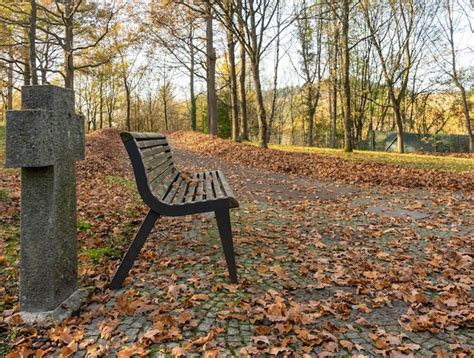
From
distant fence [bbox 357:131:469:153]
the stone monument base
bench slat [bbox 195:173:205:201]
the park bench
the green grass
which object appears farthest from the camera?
distant fence [bbox 357:131:469:153]

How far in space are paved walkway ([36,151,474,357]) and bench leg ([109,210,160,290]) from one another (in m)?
0.12

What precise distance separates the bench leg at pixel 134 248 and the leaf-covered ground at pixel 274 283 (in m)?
0.11

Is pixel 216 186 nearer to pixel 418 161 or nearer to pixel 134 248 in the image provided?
pixel 134 248

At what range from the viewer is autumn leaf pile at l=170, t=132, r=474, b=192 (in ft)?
28.3

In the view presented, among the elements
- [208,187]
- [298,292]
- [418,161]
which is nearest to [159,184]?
[208,187]

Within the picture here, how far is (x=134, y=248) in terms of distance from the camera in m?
3.09

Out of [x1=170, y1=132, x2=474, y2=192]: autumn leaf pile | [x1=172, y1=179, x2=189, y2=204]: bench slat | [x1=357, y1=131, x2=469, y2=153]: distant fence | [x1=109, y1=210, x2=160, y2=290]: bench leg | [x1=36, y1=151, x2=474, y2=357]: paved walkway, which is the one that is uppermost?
[x1=357, y1=131, x2=469, y2=153]: distant fence

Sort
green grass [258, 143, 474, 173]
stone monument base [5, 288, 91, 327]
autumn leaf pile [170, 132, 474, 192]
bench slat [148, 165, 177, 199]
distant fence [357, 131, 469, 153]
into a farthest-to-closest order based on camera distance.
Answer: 1. distant fence [357, 131, 469, 153]
2. green grass [258, 143, 474, 173]
3. autumn leaf pile [170, 132, 474, 192]
4. bench slat [148, 165, 177, 199]
5. stone monument base [5, 288, 91, 327]

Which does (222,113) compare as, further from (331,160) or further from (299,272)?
(299,272)

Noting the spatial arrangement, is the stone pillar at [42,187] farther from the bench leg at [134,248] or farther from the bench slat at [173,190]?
the bench slat at [173,190]

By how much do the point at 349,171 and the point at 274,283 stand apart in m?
7.27

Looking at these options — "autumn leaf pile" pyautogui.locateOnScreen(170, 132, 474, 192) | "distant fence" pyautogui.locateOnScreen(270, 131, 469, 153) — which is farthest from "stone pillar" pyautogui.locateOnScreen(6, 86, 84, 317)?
"distant fence" pyautogui.locateOnScreen(270, 131, 469, 153)

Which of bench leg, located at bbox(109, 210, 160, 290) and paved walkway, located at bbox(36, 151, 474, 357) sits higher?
bench leg, located at bbox(109, 210, 160, 290)

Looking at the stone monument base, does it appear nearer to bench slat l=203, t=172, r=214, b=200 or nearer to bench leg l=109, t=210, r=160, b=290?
bench leg l=109, t=210, r=160, b=290
